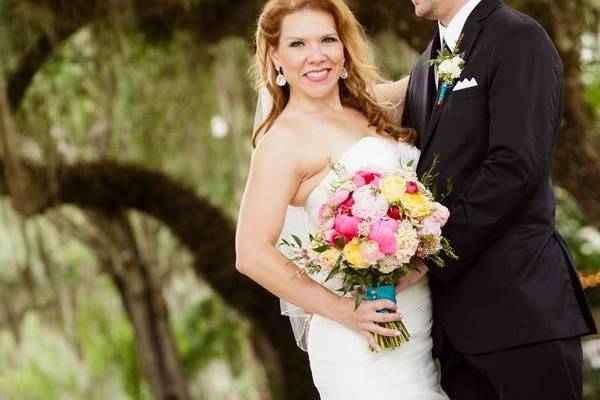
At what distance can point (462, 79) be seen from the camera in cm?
354

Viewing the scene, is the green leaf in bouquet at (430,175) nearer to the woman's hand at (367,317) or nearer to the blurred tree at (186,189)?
Result: the woman's hand at (367,317)

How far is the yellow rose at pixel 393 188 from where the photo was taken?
3254 millimetres

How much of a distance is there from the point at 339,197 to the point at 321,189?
0.35 meters

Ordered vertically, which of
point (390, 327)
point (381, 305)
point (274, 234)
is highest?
point (274, 234)

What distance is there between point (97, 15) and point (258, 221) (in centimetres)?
515

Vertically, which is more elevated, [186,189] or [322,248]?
[322,248]

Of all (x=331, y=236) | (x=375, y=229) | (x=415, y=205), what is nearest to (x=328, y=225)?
(x=331, y=236)

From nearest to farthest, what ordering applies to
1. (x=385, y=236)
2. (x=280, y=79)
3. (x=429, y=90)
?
(x=385, y=236), (x=429, y=90), (x=280, y=79)

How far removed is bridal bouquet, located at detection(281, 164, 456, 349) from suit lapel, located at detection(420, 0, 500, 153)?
0.88ft

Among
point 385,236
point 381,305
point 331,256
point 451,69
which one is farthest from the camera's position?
point 451,69

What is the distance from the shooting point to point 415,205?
10.7ft

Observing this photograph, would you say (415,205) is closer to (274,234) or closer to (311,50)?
(274,234)

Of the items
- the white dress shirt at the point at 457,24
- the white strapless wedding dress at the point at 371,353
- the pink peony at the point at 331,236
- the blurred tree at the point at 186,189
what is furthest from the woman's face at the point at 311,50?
the blurred tree at the point at 186,189

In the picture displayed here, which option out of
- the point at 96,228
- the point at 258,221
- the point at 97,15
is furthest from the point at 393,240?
the point at 96,228
